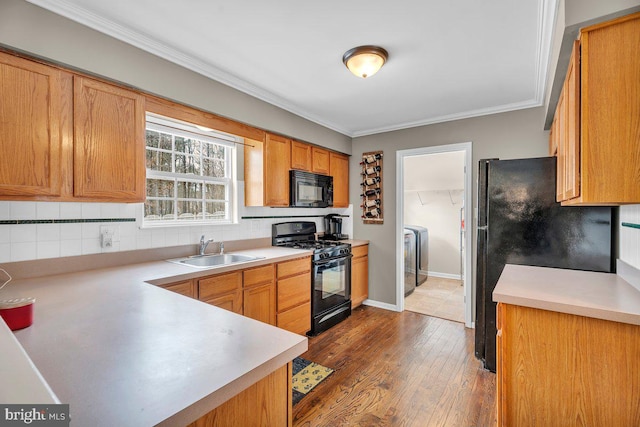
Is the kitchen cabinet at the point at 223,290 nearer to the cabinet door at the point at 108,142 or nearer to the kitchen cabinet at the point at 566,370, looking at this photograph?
the cabinet door at the point at 108,142

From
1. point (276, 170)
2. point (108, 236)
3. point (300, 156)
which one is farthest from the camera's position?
point (300, 156)

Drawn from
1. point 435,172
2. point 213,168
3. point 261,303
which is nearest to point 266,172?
point 213,168

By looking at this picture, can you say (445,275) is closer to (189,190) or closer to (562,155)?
(562,155)

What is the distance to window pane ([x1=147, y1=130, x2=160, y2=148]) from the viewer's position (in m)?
2.52

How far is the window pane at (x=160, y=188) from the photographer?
8.31ft

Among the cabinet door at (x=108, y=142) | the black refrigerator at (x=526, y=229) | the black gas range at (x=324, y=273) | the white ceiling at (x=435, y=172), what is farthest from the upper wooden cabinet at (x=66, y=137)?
the white ceiling at (x=435, y=172)

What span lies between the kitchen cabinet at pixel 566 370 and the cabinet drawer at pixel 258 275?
178 cm

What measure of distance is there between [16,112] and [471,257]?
3875 millimetres

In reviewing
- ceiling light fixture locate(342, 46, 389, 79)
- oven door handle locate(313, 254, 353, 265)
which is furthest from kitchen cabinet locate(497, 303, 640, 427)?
oven door handle locate(313, 254, 353, 265)

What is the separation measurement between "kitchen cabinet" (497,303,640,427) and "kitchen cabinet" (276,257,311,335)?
178cm

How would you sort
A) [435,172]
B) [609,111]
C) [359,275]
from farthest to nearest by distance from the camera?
[435,172] < [359,275] < [609,111]

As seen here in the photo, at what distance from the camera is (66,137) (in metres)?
1.74

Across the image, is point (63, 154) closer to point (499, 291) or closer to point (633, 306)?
point (499, 291)
